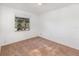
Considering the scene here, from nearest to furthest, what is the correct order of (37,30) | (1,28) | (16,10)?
(1,28)
(16,10)
(37,30)

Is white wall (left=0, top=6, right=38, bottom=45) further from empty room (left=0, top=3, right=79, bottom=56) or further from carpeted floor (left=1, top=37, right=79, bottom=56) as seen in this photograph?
carpeted floor (left=1, top=37, right=79, bottom=56)

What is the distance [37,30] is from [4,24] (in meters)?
2.54

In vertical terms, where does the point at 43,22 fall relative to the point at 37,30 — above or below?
above

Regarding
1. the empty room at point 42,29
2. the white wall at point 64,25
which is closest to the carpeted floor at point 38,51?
the empty room at point 42,29

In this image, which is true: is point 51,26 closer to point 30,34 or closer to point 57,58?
point 30,34

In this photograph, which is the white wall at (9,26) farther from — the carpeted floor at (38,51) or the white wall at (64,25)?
the white wall at (64,25)

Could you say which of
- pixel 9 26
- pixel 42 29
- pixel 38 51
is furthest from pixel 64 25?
pixel 9 26

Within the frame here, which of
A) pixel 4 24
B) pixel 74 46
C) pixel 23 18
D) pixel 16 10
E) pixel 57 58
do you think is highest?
pixel 16 10

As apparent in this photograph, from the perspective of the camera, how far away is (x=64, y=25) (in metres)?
3.29

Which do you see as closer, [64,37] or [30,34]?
[64,37]

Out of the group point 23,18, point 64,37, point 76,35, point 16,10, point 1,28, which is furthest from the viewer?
point 23,18

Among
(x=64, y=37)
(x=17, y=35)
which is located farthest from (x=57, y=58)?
(x=17, y=35)

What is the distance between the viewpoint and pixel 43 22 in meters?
4.87

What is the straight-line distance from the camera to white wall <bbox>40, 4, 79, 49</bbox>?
112 inches
